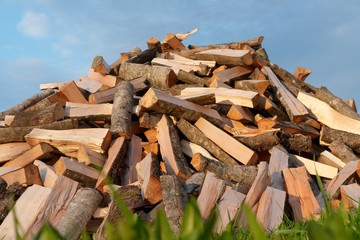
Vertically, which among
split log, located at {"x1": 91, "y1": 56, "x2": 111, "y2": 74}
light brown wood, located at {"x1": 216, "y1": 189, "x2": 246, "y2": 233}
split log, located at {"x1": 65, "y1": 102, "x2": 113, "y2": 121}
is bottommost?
light brown wood, located at {"x1": 216, "y1": 189, "x2": 246, "y2": 233}

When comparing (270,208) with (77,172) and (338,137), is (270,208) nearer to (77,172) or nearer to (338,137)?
(77,172)

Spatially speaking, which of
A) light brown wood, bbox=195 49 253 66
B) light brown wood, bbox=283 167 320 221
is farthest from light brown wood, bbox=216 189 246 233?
light brown wood, bbox=195 49 253 66

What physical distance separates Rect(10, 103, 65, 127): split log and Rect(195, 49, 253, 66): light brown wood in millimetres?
2846

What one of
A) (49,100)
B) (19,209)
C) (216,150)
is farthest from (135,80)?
(19,209)

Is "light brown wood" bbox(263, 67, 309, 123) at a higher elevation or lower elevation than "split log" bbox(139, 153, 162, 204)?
higher

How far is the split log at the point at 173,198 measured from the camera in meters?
4.16

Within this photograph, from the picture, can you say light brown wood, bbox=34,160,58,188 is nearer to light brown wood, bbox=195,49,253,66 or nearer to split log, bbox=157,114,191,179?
split log, bbox=157,114,191,179

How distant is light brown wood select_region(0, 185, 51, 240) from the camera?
4711 millimetres

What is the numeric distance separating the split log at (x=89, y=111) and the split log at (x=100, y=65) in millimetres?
1481

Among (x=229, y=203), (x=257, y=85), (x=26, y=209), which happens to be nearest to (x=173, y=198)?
(x=229, y=203)

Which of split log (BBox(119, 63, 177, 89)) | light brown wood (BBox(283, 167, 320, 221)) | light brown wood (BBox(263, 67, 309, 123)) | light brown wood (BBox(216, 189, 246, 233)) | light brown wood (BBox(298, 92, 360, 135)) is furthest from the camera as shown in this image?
split log (BBox(119, 63, 177, 89))

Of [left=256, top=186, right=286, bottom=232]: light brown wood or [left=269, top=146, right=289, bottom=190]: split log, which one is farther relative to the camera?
[left=269, top=146, right=289, bottom=190]: split log

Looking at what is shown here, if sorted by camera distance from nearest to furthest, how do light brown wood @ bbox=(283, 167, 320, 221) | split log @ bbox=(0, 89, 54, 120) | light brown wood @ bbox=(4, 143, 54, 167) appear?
1. light brown wood @ bbox=(283, 167, 320, 221)
2. light brown wood @ bbox=(4, 143, 54, 167)
3. split log @ bbox=(0, 89, 54, 120)

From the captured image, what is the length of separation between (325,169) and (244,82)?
1.93m
